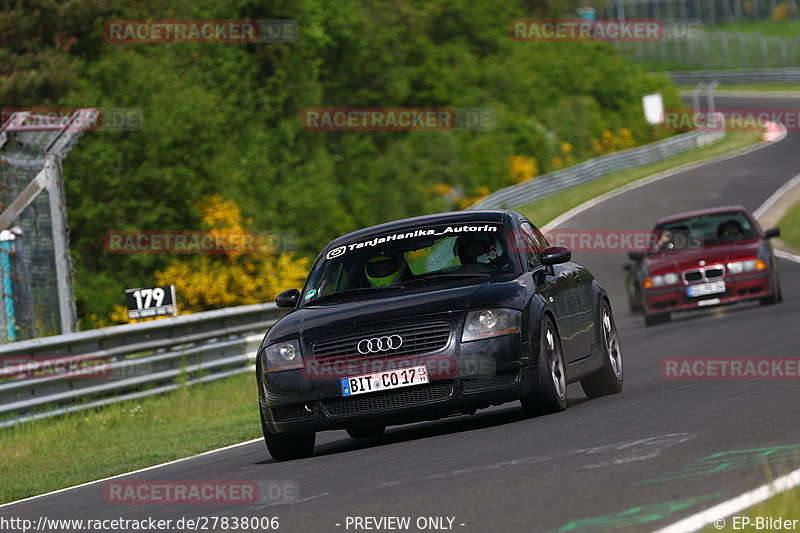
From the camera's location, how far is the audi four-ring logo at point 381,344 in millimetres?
10023

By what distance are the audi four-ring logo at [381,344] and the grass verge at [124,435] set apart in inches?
123

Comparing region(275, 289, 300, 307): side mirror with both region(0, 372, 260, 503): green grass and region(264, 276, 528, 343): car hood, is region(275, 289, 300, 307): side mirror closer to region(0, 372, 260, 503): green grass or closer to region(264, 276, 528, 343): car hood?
region(264, 276, 528, 343): car hood

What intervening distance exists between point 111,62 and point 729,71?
218 feet

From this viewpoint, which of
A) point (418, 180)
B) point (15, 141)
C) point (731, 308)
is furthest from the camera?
point (418, 180)

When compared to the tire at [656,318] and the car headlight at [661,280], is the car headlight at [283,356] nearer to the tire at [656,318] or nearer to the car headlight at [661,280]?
the car headlight at [661,280]

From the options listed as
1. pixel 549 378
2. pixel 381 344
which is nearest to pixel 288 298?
pixel 381 344

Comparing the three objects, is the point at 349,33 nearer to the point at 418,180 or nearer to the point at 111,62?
the point at 418,180

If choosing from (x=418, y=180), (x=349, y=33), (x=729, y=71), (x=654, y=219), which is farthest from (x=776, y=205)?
(x=729, y=71)

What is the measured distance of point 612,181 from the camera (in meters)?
59.8

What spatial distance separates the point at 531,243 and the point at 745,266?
33.9ft

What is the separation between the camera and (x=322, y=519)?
7.10 meters

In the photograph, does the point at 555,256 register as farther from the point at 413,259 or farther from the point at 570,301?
the point at 413,259

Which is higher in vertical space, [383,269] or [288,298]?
[383,269]

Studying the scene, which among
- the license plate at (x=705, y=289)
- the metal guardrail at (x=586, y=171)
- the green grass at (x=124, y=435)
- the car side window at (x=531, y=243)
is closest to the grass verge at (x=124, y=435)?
the green grass at (x=124, y=435)
